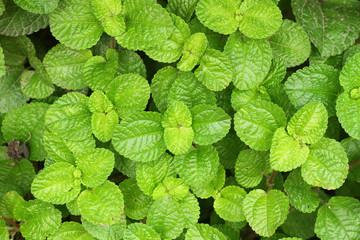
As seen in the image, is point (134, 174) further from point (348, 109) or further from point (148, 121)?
point (348, 109)

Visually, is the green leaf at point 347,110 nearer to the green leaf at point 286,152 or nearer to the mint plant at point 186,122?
the mint plant at point 186,122

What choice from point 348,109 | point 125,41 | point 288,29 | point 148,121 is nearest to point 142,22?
point 125,41

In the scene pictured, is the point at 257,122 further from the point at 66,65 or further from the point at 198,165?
the point at 66,65

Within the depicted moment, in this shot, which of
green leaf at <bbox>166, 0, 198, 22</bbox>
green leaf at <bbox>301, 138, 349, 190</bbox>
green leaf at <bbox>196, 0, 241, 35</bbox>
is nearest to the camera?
green leaf at <bbox>301, 138, 349, 190</bbox>

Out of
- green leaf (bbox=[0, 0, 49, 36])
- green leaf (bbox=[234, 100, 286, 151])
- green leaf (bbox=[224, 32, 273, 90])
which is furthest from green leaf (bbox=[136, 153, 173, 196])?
green leaf (bbox=[0, 0, 49, 36])

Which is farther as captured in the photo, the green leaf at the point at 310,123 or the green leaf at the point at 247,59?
the green leaf at the point at 247,59

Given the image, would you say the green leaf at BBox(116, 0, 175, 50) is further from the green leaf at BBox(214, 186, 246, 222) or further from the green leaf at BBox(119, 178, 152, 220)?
the green leaf at BBox(214, 186, 246, 222)

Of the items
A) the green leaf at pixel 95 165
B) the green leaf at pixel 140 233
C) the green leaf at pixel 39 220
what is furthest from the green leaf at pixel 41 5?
the green leaf at pixel 140 233
